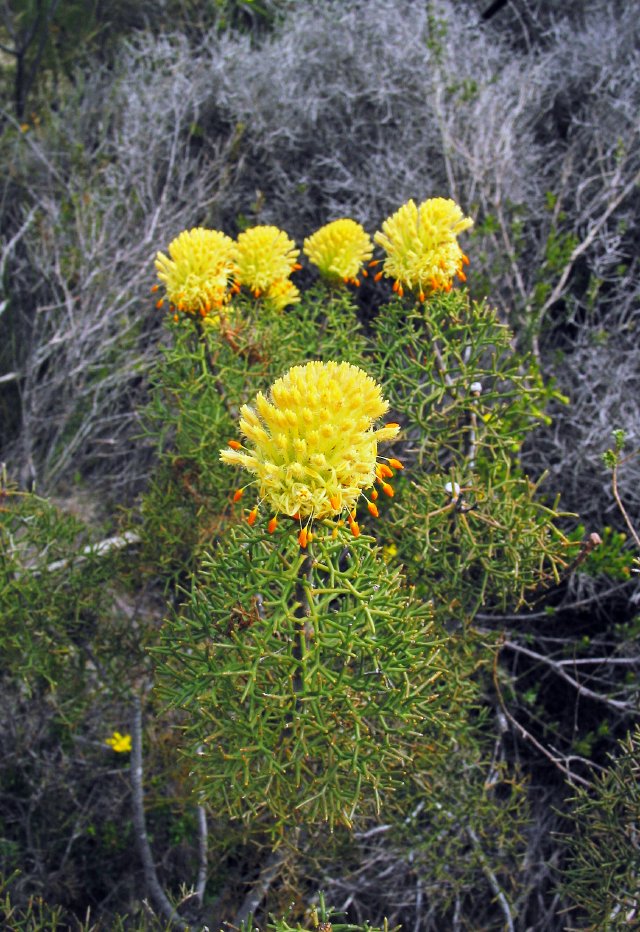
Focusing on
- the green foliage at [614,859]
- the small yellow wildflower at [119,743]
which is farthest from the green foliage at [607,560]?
the small yellow wildflower at [119,743]

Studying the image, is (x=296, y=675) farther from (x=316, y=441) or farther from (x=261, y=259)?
(x=261, y=259)

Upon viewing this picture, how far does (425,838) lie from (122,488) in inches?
83.4

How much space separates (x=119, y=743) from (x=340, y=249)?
1696 mm

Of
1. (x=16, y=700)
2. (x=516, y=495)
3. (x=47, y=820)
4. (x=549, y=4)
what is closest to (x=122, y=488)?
(x=16, y=700)

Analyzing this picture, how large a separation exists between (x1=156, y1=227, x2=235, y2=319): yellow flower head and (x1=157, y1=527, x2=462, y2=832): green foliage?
75 cm

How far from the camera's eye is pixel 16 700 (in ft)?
7.43

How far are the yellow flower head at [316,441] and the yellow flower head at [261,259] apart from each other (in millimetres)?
908

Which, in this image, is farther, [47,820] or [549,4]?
[549,4]

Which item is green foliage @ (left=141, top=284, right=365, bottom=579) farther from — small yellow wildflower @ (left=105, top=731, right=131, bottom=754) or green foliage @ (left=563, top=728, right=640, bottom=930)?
green foliage @ (left=563, top=728, right=640, bottom=930)

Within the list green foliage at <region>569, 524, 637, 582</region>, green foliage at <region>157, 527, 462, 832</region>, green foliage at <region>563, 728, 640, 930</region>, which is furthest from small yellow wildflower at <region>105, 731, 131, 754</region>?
green foliage at <region>569, 524, 637, 582</region>

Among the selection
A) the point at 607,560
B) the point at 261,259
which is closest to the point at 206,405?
Result: the point at 261,259

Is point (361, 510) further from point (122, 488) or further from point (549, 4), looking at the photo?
point (549, 4)

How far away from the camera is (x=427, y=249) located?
5.58 feet

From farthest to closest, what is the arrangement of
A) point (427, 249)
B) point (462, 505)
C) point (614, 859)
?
point (427, 249)
point (462, 505)
point (614, 859)
